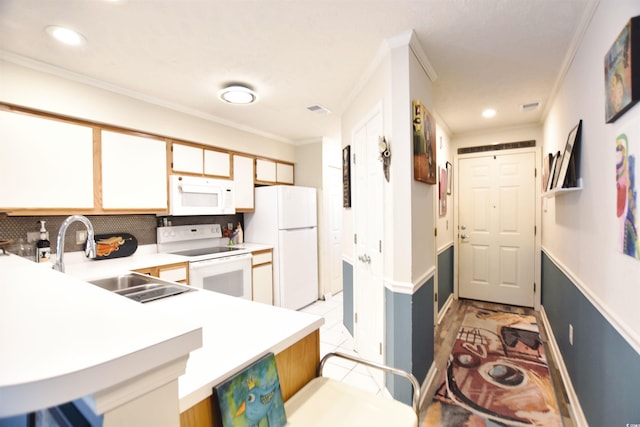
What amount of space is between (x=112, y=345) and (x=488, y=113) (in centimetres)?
384

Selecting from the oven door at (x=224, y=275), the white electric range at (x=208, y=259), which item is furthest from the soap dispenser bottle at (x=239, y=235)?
the oven door at (x=224, y=275)

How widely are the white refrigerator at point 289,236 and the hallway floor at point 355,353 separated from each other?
370mm

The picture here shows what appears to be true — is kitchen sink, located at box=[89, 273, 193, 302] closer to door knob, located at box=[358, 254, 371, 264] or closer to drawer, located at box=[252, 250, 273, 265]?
door knob, located at box=[358, 254, 371, 264]

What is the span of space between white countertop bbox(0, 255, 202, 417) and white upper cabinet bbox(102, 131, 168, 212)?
2.07m

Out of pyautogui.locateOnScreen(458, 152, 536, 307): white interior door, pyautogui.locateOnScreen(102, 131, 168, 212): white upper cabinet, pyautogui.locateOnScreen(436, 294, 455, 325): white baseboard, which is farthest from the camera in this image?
pyautogui.locateOnScreen(458, 152, 536, 307): white interior door

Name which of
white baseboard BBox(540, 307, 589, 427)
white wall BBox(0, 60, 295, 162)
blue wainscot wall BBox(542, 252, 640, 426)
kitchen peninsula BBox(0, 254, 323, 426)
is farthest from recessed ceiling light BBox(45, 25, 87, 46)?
white baseboard BBox(540, 307, 589, 427)

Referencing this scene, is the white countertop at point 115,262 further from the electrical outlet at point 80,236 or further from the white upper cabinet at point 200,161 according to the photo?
the white upper cabinet at point 200,161

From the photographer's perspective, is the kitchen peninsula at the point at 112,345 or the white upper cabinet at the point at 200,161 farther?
the white upper cabinet at the point at 200,161

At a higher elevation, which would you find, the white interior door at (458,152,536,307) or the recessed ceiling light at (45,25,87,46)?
the recessed ceiling light at (45,25,87,46)

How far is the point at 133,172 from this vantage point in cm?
265

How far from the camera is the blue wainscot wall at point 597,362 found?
3.74 feet

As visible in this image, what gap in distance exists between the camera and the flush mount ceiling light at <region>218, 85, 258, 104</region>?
8.19 ft

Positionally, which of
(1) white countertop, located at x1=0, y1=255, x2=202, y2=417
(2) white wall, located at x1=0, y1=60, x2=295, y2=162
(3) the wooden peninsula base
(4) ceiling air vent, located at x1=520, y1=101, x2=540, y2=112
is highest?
(4) ceiling air vent, located at x1=520, y1=101, x2=540, y2=112

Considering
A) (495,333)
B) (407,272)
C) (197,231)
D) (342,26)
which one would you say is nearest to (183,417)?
(407,272)
